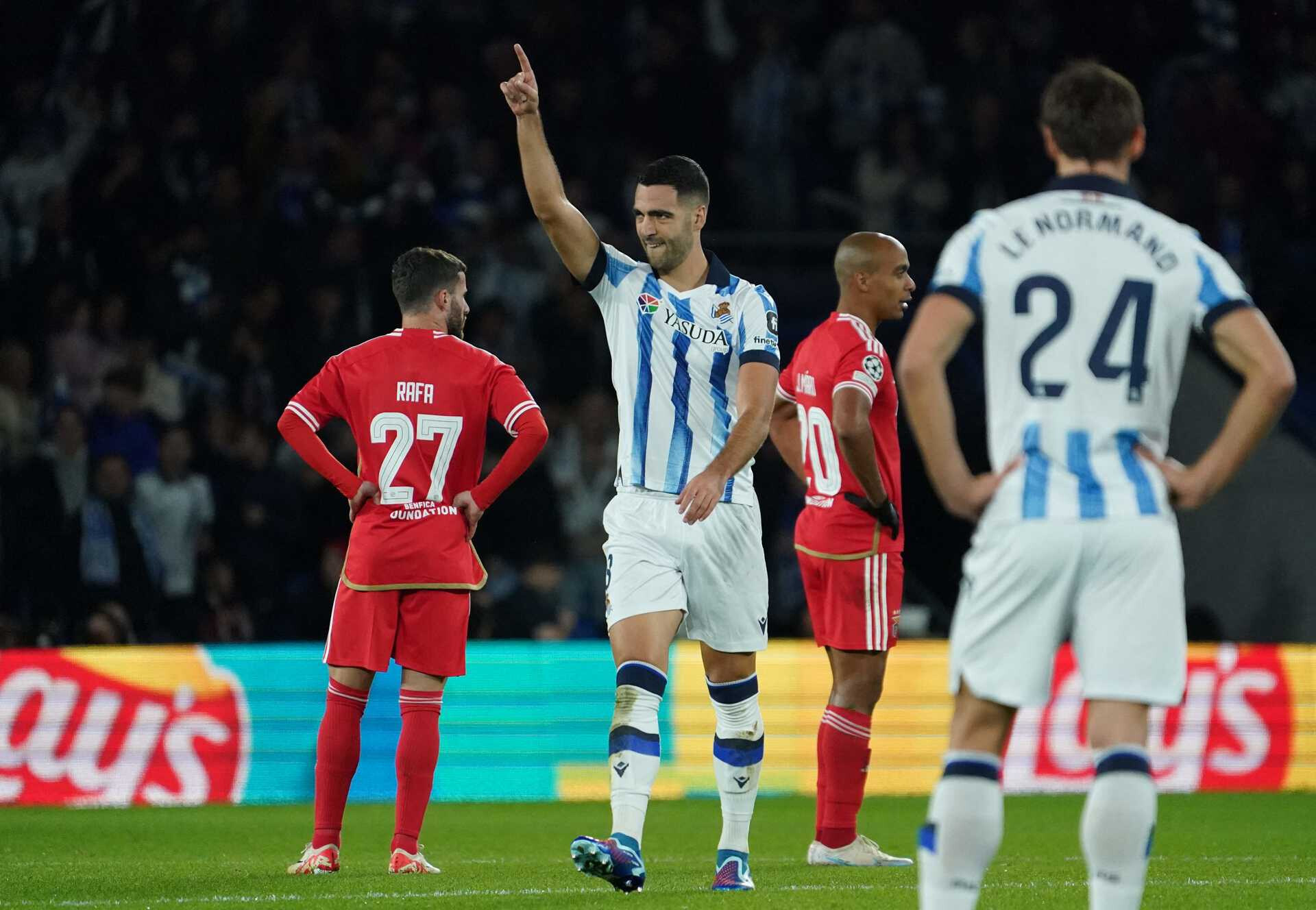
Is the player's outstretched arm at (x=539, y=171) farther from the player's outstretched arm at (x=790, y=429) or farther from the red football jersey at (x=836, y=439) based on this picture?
the player's outstretched arm at (x=790, y=429)

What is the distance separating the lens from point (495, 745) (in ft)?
35.5

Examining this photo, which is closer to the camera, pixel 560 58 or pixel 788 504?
pixel 788 504

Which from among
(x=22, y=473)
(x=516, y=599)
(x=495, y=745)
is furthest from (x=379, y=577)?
(x=22, y=473)

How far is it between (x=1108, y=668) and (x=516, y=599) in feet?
29.0

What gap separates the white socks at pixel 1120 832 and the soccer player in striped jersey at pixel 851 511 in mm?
2884

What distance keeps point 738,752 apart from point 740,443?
1083 millimetres

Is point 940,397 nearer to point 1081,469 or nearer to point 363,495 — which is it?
point 1081,469

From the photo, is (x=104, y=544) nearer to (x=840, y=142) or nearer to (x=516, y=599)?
(x=516, y=599)

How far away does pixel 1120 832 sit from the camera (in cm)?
396

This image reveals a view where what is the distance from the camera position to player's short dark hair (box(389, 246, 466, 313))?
22.9ft

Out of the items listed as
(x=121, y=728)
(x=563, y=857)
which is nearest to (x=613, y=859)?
(x=563, y=857)

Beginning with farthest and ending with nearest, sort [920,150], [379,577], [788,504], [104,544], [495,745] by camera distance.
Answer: [920,150] < [788,504] < [104,544] < [495,745] < [379,577]

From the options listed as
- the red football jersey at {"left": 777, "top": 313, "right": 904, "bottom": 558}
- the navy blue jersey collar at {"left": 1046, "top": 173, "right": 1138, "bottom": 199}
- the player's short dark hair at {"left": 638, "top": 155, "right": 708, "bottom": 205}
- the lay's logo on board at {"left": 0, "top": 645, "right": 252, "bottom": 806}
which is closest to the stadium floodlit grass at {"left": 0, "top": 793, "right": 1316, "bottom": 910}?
the lay's logo on board at {"left": 0, "top": 645, "right": 252, "bottom": 806}

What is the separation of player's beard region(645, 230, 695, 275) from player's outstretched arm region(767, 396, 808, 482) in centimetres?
147
